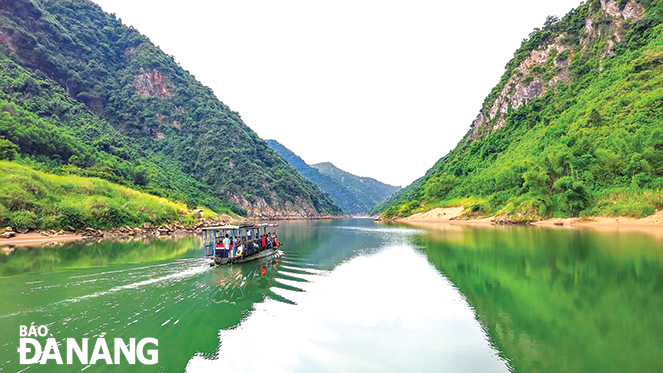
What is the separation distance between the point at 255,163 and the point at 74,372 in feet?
497

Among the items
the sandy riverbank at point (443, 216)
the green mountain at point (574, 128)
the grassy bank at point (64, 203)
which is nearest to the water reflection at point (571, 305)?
the green mountain at point (574, 128)

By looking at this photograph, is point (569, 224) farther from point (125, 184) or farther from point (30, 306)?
point (125, 184)

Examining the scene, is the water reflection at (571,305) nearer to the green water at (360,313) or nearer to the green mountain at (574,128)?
the green water at (360,313)

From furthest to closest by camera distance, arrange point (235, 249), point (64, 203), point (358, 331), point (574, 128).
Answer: point (574, 128) → point (64, 203) → point (235, 249) → point (358, 331)

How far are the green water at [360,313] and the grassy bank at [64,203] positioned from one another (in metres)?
22.7

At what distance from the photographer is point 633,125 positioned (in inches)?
2109

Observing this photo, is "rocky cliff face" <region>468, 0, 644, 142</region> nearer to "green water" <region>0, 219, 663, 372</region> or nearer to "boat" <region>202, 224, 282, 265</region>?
"green water" <region>0, 219, 663, 372</region>

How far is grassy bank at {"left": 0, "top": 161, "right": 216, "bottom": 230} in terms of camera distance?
40.3 meters

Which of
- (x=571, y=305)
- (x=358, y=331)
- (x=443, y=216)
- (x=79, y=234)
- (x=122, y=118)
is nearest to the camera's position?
(x=358, y=331)

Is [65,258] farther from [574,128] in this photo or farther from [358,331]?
[574,128]

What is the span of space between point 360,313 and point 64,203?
161 ft

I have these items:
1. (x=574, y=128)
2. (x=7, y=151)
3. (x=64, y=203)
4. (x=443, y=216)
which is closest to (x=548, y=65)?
(x=574, y=128)

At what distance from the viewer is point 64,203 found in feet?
148

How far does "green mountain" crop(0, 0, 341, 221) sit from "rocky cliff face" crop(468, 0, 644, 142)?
96.6 metres
